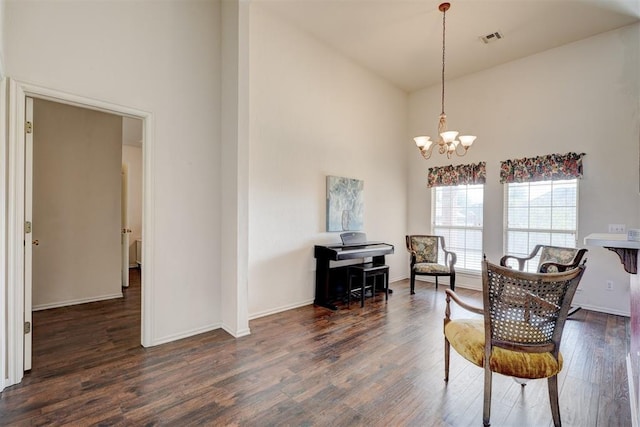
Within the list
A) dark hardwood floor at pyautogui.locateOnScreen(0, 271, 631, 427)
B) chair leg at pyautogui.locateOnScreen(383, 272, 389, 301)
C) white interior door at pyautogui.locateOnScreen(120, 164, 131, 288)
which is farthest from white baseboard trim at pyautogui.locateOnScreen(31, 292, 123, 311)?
chair leg at pyautogui.locateOnScreen(383, 272, 389, 301)

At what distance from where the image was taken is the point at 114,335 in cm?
314

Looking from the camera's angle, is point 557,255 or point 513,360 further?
point 557,255

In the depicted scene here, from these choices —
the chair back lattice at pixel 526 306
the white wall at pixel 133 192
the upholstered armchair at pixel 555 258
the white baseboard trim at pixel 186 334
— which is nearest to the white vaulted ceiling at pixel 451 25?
the upholstered armchair at pixel 555 258

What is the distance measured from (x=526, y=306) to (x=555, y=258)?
116 inches

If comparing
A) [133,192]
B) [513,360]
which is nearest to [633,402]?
[513,360]

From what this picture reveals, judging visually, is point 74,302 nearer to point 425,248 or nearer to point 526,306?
point 526,306

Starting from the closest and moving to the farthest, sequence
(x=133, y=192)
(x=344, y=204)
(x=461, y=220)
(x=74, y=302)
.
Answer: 1. (x=74, y=302)
2. (x=344, y=204)
3. (x=461, y=220)
4. (x=133, y=192)

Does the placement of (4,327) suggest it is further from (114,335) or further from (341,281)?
(341,281)

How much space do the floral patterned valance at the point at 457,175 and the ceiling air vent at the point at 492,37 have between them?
1804 mm

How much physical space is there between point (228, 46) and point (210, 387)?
3.25 metres

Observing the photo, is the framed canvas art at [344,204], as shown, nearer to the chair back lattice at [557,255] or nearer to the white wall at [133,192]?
the chair back lattice at [557,255]

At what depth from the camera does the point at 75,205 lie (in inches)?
164

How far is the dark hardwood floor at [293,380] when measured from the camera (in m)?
1.94

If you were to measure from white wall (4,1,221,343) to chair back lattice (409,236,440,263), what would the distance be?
343 centimetres
